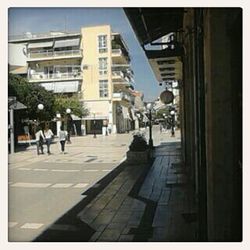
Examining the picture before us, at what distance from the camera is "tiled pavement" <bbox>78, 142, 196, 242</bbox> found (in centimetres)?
506

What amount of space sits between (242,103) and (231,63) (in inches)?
18.1

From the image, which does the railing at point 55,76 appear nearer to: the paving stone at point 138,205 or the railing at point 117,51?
the railing at point 117,51

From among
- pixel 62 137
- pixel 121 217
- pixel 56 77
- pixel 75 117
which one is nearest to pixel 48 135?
pixel 62 137

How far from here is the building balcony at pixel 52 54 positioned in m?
5.32

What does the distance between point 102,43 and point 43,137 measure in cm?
128

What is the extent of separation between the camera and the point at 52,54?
18.2 ft

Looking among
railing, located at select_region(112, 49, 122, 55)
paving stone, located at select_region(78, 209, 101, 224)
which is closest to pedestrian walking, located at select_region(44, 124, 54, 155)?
paving stone, located at select_region(78, 209, 101, 224)

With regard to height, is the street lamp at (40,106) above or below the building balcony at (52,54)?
below

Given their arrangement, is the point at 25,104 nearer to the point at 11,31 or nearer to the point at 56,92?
the point at 56,92

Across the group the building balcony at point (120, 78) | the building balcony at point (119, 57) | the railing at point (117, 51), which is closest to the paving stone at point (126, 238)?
the building balcony at point (120, 78)

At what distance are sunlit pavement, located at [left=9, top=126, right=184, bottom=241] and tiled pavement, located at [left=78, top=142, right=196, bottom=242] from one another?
412mm

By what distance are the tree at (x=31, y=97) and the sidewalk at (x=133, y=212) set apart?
1.24 meters

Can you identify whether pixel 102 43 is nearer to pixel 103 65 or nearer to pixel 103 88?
pixel 103 65
